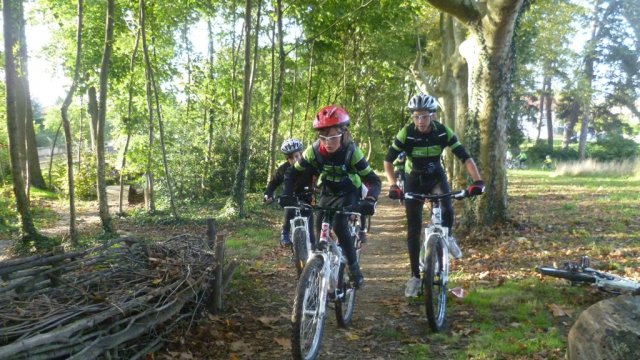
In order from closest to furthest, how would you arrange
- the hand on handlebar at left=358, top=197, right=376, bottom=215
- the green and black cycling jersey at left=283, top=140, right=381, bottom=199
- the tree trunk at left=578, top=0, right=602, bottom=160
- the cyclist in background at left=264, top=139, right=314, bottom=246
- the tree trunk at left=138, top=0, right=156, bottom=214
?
the hand on handlebar at left=358, top=197, right=376, bottom=215, the green and black cycling jersey at left=283, top=140, right=381, bottom=199, the cyclist in background at left=264, top=139, right=314, bottom=246, the tree trunk at left=138, top=0, right=156, bottom=214, the tree trunk at left=578, top=0, right=602, bottom=160

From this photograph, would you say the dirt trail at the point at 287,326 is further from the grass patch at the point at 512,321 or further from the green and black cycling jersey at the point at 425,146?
the green and black cycling jersey at the point at 425,146

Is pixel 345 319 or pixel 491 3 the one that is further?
pixel 491 3

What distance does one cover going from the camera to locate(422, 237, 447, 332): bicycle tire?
5.05 meters

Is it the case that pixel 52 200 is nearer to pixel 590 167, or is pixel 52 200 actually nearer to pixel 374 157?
pixel 374 157

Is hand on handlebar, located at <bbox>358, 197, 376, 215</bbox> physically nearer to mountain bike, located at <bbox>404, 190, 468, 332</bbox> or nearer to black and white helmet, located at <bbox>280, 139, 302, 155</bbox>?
mountain bike, located at <bbox>404, 190, 468, 332</bbox>

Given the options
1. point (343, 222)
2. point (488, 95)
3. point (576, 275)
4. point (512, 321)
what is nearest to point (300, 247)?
point (343, 222)

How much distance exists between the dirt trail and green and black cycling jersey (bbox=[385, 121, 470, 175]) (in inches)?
69.9

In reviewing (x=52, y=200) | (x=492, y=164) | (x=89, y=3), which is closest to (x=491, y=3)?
(x=492, y=164)

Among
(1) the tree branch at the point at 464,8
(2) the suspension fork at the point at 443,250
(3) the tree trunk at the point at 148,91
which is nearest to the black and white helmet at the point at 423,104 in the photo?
(2) the suspension fork at the point at 443,250

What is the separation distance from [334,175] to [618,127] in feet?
158

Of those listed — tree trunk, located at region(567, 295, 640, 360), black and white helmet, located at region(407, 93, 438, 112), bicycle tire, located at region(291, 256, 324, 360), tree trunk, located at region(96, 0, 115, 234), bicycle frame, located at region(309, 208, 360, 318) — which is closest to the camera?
tree trunk, located at region(567, 295, 640, 360)

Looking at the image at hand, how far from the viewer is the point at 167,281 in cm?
499

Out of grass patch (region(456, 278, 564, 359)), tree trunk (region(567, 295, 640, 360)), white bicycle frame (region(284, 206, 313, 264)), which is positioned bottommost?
grass patch (region(456, 278, 564, 359))

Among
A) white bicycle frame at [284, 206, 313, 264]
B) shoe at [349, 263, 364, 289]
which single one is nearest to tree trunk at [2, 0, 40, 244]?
white bicycle frame at [284, 206, 313, 264]
